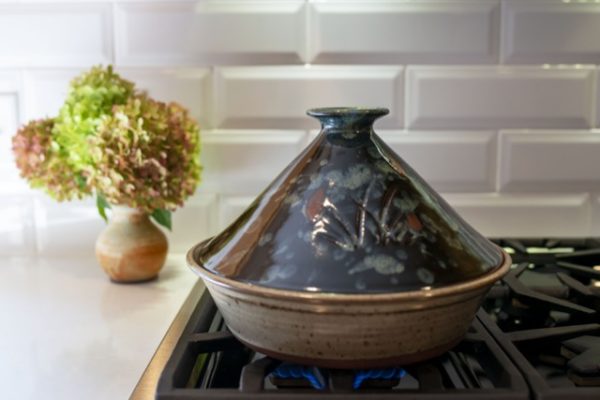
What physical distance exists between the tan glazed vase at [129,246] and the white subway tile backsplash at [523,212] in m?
0.48

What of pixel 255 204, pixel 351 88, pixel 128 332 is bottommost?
pixel 128 332

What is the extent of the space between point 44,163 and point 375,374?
589 millimetres

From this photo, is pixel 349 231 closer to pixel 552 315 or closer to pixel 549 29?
pixel 552 315

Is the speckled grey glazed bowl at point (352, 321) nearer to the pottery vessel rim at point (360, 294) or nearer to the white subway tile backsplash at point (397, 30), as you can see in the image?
the pottery vessel rim at point (360, 294)

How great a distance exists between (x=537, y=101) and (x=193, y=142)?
1.80ft

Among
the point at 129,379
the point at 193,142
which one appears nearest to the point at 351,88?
the point at 193,142

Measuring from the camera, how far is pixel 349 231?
1.71ft

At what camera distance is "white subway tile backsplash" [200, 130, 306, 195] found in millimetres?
1015

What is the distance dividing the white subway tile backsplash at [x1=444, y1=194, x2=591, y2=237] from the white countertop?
0.46 m

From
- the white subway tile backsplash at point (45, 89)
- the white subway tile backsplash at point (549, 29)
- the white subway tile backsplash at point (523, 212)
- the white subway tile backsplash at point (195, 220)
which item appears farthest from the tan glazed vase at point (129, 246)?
the white subway tile backsplash at point (549, 29)

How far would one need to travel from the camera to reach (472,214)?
1036 millimetres

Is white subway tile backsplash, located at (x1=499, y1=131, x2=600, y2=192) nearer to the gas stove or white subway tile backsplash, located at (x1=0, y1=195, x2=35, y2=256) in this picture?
the gas stove

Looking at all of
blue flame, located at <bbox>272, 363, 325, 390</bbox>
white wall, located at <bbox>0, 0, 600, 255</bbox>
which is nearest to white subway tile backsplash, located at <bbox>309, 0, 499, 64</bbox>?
white wall, located at <bbox>0, 0, 600, 255</bbox>

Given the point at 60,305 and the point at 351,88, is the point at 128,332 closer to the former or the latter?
the point at 60,305
